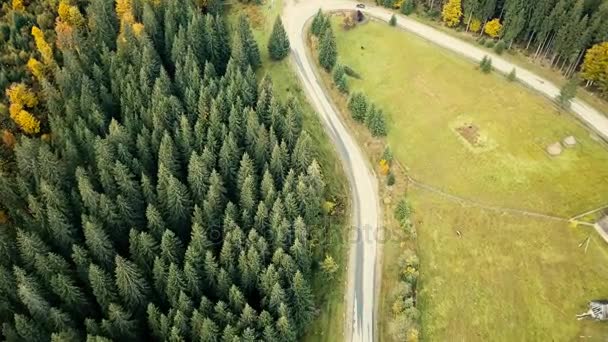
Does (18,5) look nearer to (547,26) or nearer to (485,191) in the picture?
(485,191)

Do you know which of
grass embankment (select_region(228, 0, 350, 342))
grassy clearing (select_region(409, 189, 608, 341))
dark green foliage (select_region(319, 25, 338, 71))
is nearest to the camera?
grassy clearing (select_region(409, 189, 608, 341))

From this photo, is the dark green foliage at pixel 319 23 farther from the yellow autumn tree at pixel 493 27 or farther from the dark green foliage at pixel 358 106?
the yellow autumn tree at pixel 493 27

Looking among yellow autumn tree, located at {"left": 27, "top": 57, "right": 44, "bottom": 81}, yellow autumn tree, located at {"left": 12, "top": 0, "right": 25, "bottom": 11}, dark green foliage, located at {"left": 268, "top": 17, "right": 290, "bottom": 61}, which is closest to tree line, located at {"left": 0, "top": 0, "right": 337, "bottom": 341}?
yellow autumn tree, located at {"left": 27, "top": 57, "right": 44, "bottom": 81}

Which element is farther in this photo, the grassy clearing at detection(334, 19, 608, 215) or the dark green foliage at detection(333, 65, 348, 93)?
the dark green foliage at detection(333, 65, 348, 93)

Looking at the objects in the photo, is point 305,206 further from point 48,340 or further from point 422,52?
point 422,52

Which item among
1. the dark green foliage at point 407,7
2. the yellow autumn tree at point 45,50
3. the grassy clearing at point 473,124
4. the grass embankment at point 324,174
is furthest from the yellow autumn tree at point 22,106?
the dark green foliage at point 407,7

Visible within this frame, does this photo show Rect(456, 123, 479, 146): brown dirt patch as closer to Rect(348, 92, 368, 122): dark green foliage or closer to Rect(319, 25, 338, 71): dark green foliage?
Rect(348, 92, 368, 122): dark green foliage
